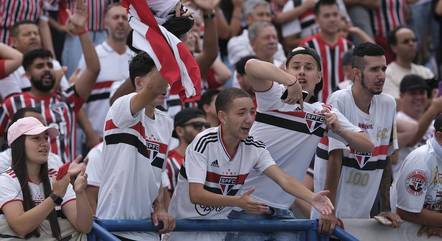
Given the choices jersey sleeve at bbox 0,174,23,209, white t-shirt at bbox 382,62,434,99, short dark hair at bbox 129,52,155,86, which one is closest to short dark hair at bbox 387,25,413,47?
white t-shirt at bbox 382,62,434,99

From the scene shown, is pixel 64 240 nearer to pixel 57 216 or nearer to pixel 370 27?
pixel 57 216

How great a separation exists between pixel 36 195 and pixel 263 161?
5.17 ft

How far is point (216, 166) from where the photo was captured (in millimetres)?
7930

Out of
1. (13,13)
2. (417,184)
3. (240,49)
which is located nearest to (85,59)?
(13,13)

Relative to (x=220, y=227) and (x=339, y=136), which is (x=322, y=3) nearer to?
(x=339, y=136)

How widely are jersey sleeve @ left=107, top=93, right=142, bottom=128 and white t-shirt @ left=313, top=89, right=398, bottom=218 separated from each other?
1781mm

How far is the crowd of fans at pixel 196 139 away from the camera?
7.65m

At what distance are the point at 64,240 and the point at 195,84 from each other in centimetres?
134

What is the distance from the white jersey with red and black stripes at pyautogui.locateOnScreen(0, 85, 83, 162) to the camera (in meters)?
10.3

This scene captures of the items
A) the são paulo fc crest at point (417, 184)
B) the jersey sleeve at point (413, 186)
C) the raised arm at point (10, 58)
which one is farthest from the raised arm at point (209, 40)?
the são paulo fc crest at point (417, 184)

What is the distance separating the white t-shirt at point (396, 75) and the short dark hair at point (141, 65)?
191 inches

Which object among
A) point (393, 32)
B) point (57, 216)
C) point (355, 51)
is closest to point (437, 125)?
point (355, 51)

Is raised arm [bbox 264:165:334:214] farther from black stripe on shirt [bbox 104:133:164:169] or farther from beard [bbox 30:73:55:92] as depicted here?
beard [bbox 30:73:55:92]

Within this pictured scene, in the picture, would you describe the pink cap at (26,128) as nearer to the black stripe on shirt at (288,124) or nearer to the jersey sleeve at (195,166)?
the jersey sleeve at (195,166)
